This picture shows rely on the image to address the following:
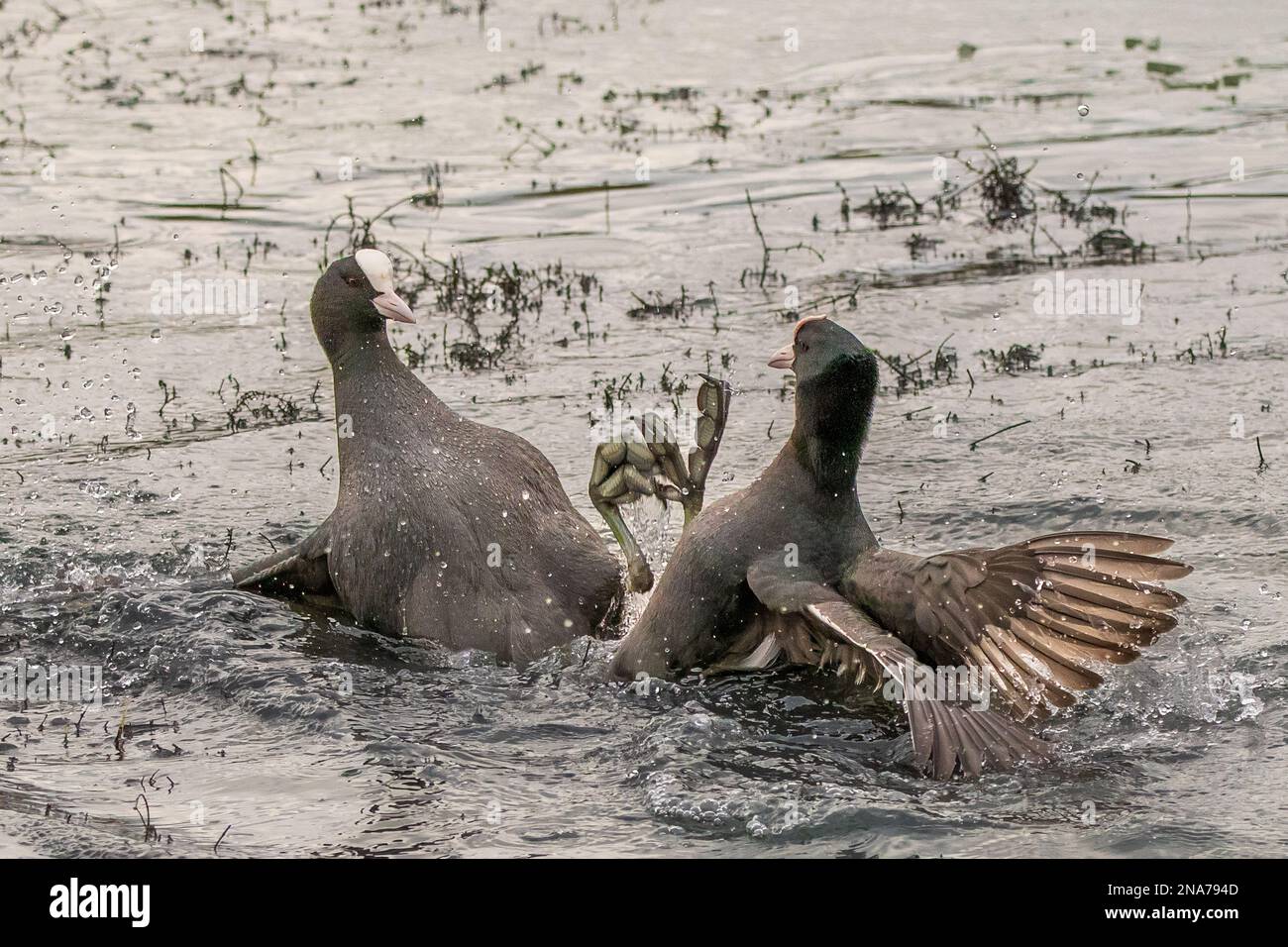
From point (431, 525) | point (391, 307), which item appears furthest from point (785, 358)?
point (391, 307)

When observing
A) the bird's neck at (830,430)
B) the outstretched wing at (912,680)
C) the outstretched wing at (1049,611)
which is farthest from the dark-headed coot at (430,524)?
the outstretched wing at (1049,611)

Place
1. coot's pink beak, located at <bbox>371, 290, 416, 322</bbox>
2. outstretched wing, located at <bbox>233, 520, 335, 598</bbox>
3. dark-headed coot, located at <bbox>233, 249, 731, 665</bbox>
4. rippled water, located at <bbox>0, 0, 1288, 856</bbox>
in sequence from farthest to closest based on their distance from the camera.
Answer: outstretched wing, located at <bbox>233, 520, 335, 598</bbox>, coot's pink beak, located at <bbox>371, 290, 416, 322</bbox>, dark-headed coot, located at <bbox>233, 249, 731, 665</bbox>, rippled water, located at <bbox>0, 0, 1288, 856</bbox>

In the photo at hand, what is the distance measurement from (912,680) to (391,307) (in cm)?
306

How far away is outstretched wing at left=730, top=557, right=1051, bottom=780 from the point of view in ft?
19.6

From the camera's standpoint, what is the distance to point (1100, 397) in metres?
10.8

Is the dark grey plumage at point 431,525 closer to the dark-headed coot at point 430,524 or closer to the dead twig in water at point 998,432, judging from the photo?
the dark-headed coot at point 430,524

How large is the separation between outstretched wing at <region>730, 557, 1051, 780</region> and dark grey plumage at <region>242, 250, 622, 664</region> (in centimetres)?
109

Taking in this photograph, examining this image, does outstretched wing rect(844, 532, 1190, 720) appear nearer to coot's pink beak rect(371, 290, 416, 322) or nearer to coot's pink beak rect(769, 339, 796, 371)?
coot's pink beak rect(769, 339, 796, 371)

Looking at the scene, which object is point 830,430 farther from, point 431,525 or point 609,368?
point 609,368

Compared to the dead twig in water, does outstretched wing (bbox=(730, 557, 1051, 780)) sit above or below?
below

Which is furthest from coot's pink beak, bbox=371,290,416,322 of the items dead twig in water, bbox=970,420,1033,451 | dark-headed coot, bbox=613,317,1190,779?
dead twig in water, bbox=970,420,1033,451

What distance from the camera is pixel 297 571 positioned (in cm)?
799

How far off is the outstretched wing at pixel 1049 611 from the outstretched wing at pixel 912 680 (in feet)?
0.53

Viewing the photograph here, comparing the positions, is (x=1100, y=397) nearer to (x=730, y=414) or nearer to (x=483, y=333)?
(x=730, y=414)
